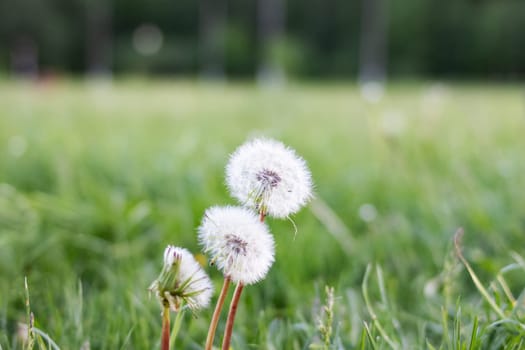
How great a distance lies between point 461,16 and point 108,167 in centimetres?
3374

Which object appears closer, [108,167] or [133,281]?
[133,281]

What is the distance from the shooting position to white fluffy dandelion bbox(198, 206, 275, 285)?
1.95ft

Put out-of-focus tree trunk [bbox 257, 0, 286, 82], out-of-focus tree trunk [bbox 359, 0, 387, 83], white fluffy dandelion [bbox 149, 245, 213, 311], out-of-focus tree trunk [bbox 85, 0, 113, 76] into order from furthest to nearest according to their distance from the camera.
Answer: out-of-focus tree trunk [bbox 85, 0, 113, 76]
out-of-focus tree trunk [bbox 359, 0, 387, 83]
out-of-focus tree trunk [bbox 257, 0, 286, 82]
white fluffy dandelion [bbox 149, 245, 213, 311]

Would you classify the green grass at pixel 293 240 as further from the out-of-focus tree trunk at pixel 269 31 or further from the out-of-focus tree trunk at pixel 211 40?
the out-of-focus tree trunk at pixel 211 40

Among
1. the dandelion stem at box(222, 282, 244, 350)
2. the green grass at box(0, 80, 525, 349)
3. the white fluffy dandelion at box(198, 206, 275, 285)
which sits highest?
the white fluffy dandelion at box(198, 206, 275, 285)

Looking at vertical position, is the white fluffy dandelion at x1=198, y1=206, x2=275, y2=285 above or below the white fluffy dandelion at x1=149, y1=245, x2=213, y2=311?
above

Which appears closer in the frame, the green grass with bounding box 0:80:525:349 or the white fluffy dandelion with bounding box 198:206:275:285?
the white fluffy dandelion with bounding box 198:206:275:285

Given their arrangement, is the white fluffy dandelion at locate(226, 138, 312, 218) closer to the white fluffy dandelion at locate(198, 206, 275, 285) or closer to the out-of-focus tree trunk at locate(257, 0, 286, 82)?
the white fluffy dandelion at locate(198, 206, 275, 285)

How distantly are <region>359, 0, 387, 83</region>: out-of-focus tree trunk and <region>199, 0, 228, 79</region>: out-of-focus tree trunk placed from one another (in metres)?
8.77

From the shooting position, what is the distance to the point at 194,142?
2.35 m

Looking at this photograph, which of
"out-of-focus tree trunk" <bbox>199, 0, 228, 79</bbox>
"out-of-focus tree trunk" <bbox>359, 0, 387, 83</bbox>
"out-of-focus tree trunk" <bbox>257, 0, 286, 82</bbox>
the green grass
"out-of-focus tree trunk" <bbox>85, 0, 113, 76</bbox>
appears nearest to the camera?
the green grass

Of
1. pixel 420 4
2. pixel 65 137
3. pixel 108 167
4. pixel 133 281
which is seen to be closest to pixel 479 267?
pixel 133 281

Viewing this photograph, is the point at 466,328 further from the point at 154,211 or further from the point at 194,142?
the point at 194,142

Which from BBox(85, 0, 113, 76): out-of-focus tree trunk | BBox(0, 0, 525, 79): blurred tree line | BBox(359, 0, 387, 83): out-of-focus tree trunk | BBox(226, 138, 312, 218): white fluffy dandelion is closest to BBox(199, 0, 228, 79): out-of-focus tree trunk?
BBox(0, 0, 525, 79): blurred tree line
